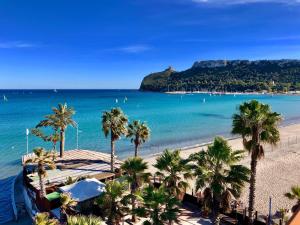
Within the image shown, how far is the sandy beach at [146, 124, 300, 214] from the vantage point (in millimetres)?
26250

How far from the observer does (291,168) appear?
35219 millimetres

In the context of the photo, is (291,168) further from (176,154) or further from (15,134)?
(15,134)

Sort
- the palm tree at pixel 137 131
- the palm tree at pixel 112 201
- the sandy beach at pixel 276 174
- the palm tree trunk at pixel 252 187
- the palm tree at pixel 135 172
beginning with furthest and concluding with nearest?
the palm tree at pixel 137 131
the sandy beach at pixel 276 174
the palm tree at pixel 135 172
the palm tree trunk at pixel 252 187
the palm tree at pixel 112 201

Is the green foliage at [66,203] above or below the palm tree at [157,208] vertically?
below

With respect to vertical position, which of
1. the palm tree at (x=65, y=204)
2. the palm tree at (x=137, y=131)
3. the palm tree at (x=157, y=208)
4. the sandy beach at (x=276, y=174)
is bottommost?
the sandy beach at (x=276, y=174)

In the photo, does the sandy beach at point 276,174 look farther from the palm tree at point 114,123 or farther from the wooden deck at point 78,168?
the palm tree at point 114,123

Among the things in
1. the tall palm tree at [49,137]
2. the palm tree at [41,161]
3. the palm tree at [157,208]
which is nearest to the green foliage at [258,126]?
the palm tree at [157,208]

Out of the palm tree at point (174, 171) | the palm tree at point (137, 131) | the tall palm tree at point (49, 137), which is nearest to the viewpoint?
the palm tree at point (174, 171)

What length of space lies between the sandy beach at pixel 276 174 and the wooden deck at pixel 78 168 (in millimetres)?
6931

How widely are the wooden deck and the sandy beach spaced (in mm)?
6931

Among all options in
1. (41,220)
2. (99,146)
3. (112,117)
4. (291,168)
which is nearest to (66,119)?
(112,117)

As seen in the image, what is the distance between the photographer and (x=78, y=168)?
29.2 m

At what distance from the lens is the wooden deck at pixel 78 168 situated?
2631 cm

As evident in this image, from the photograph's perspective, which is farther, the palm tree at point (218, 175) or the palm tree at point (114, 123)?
the palm tree at point (114, 123)
